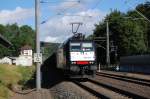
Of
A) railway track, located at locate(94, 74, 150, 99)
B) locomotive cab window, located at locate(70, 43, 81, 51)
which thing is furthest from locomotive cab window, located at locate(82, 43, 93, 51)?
railway track, located at locate(94, 74, 150, 99)

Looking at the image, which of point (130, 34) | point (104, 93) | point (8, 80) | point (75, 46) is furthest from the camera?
point (130, 34)

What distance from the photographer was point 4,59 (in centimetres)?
12862

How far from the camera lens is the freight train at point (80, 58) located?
34844 mm

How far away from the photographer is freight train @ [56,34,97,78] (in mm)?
34844

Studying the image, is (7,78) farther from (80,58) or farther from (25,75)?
(80,58)

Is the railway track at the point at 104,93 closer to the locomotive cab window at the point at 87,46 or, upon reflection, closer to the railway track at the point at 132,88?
the railway track at the point at 132,88

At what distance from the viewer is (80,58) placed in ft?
115

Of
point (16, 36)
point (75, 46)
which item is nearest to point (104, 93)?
point (75, 46)

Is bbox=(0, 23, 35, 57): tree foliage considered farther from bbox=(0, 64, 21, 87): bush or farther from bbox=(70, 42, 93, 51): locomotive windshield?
bbox=(70, 42, 93, 51): locomotive windshield

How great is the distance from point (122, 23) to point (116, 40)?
3.81m

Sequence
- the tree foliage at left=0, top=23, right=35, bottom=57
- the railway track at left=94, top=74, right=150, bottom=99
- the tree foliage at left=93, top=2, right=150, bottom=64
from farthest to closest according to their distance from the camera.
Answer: the tree foliage at left=0, top=23, right=35, bottom=57 < the tree foliage at left=93, top=2, right=150, bottom=64 < the railway track at left=94, top=74, right=150, bottom=99

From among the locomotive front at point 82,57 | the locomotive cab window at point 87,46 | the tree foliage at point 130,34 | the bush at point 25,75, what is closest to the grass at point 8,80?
the bush at point 25,75

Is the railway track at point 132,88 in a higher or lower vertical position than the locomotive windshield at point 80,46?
lower

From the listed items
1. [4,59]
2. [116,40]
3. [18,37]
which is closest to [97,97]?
[116,40]
